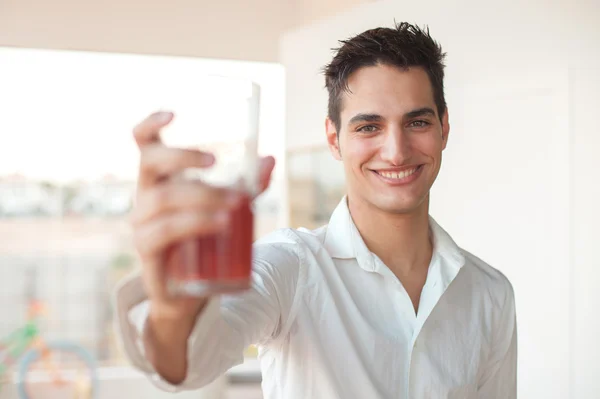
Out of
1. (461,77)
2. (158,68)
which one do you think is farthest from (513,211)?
(158,68)

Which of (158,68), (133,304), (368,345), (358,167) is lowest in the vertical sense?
(368,345)

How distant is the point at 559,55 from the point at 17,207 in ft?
19.8

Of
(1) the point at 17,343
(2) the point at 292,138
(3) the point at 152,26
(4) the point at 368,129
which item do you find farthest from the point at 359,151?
(1) the point at 17,343

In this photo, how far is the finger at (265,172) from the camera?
2.65 ft

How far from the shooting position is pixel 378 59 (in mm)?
1593

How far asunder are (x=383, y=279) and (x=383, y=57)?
49 cm

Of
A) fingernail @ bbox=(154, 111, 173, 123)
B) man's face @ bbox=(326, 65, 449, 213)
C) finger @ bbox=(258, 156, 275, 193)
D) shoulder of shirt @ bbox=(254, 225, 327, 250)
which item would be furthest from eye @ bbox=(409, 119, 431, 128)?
fingernail @ bbox=(154, 111, 173, 123)

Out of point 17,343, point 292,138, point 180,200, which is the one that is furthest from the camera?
point 17,343

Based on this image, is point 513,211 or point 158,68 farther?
point 158,68

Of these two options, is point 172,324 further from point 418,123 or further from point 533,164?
point 533,164

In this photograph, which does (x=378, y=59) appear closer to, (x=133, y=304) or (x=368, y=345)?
(x=368, y=345)

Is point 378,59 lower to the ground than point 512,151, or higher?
higher

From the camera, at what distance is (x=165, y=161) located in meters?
0.71

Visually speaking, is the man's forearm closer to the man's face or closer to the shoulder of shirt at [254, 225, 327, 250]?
the shoulder of shirt at [254, 225, 327, 250]
